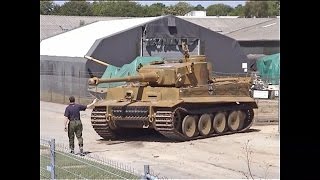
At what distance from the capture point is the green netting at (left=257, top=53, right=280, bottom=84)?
25302 millimetres

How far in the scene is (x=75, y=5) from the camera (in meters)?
32.9

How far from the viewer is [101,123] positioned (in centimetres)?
1322

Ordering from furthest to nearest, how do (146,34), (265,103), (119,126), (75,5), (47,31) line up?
(75,5) → (47,31) → (146,34) → (265,103) → (119,126)

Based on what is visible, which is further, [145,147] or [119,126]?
[119,126]

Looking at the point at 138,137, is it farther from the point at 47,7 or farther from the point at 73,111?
the point at 47,7

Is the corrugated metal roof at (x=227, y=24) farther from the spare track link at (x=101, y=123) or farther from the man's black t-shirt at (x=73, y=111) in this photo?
the man's black t-shirt at (x=73, y=111)

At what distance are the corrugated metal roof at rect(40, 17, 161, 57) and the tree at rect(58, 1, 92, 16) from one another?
9.53 ft

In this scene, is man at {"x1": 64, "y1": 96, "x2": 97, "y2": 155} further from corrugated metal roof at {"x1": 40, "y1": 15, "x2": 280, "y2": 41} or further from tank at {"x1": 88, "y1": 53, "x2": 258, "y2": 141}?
corrugated metal roof at {"x1": 40, "y1": 15, "x2": 280, "y2": 41}

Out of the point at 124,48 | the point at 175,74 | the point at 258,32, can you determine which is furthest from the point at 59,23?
the point at 175,74
